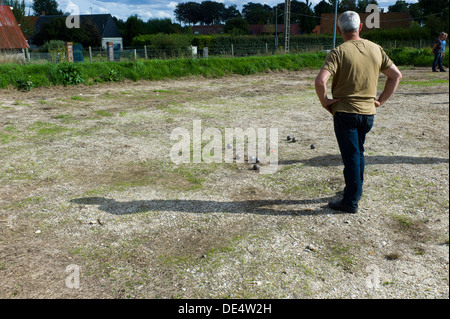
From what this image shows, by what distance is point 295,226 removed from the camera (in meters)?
4.31

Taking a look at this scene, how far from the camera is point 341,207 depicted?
4.62 m

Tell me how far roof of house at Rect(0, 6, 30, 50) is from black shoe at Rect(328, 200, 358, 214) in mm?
27069

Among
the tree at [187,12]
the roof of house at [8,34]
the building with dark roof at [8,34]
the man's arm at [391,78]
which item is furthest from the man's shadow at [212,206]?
the tree at [187,12]

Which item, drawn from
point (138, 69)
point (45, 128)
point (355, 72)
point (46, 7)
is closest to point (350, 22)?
point (355, 72)

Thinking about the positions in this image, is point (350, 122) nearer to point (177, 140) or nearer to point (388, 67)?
point (388, 67)

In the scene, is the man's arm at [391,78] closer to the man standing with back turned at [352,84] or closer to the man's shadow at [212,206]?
the man standing with back turned at [352,84]

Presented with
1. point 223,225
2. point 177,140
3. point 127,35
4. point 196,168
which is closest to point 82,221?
point 223,225

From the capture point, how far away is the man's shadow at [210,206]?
4734 mm

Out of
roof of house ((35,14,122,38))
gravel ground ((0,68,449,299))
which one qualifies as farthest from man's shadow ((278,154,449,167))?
roof of house ((35,14,122,38))

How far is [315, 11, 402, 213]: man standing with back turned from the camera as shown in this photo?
13.3 ft

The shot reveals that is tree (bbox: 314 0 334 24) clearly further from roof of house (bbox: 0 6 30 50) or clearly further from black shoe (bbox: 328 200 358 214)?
black shoe (bbox: 328 200 358 214)

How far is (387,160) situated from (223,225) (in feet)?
11.8

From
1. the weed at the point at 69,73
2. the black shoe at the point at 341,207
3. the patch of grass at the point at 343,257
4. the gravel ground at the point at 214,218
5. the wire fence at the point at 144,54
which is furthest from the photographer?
the wire fence at the point at 144,54

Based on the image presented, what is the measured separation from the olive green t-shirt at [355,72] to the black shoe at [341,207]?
1.15 meters
